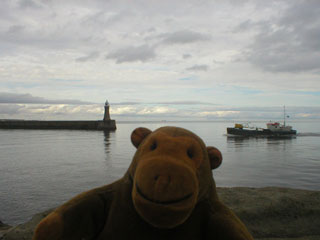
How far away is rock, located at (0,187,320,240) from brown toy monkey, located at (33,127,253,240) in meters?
1.88

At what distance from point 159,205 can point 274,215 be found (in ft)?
10.4

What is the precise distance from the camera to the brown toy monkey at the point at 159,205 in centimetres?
149

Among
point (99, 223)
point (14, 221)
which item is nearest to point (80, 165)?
point (14, 221)

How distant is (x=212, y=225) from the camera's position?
179cm

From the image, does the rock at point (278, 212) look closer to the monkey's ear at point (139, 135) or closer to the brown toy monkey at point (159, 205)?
the brown toy monkey at point (159, 205)

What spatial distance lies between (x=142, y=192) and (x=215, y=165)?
693mm

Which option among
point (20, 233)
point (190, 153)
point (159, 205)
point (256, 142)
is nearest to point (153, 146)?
point (190, 153)

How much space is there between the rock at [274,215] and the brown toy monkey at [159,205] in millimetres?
1875

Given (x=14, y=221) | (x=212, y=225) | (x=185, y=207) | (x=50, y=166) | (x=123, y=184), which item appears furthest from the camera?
(x=50, y=166)

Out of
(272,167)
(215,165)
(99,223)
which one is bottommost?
(272,167)

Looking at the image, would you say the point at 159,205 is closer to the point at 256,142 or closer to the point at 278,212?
the point at 278,212

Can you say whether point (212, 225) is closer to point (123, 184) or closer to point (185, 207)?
point (185, 207)

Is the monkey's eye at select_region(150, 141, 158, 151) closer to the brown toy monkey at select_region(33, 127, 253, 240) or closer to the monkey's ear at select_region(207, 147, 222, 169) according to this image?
the brown toy monkey at select_region(33, 127, 253, 240)

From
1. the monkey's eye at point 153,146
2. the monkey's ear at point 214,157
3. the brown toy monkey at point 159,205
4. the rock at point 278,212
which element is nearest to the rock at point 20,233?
the brown toy monkey at point 159,205
